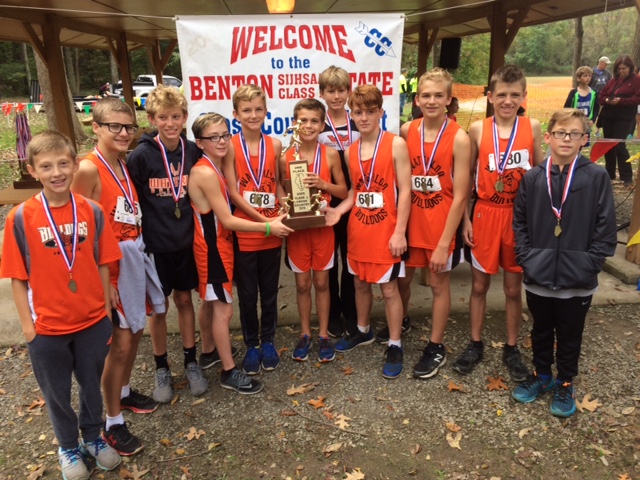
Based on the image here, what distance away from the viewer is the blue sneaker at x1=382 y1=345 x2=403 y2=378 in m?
3.43

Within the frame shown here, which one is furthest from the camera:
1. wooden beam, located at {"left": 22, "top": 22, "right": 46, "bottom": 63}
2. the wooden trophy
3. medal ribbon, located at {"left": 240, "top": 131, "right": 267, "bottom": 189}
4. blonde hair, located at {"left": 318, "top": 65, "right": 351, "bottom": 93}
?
wooden beam, located at {"left": 22, "top": 22, "right": 46, "bottom": 63}

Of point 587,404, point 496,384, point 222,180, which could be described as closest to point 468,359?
point 496,384

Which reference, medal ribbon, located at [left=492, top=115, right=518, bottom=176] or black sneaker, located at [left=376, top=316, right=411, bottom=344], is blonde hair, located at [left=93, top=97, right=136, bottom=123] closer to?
medal ribbon, located at [left=492, top=115, right=518, bottom=176]

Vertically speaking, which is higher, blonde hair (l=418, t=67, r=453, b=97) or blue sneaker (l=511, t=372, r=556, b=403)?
blonde hair (l=418, t=67, r=453, b=97)

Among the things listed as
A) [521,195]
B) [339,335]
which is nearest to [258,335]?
[339,335]

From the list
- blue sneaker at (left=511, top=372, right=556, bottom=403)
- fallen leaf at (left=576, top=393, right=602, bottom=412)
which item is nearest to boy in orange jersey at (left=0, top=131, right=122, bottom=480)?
blue sneaker at (left=511, top=372, right=556, bottom=403)

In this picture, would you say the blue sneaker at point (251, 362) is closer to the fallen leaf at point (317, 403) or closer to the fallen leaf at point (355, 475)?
the fallen leaf at point (317, 403)

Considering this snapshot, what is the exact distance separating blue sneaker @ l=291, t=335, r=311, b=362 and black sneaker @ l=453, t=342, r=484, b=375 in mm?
1104

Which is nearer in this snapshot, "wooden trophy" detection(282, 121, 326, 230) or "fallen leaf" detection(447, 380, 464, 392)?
"wooden trophy" detection(282, 121, 326, 230)

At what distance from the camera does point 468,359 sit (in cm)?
347

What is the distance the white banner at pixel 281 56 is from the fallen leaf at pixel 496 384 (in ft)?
7.93

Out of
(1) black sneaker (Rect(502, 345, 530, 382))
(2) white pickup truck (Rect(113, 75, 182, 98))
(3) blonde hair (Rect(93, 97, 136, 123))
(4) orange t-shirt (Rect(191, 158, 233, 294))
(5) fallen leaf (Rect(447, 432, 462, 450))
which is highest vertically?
(2) white pickup truck (Rect(113, 75, 182, 98))

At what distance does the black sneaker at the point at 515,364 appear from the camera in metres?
3.31

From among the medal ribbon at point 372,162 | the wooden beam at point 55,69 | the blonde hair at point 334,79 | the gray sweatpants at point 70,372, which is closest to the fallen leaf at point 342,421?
the gray sweatpants at point 70,372
